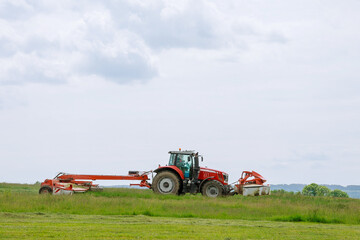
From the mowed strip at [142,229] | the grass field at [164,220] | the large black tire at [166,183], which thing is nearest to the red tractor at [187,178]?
the large black tire at [166,183]

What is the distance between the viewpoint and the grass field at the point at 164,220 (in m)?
12.2

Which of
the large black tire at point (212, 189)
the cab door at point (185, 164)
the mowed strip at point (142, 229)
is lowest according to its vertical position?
the mowed strip at point (142, 229)

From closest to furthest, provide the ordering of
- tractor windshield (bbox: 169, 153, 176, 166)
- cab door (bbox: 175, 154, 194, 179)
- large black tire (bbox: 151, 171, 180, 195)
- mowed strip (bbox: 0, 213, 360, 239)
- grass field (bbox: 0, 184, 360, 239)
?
mowed strip (bbox: 0, 213, 360, 239)
grass field (bbox: 0, 184, 360, 239)
large black tire (bbox: 151, 171, 180, 195)
cab door (bbox: 175, 154, 194, 179)
tractor windshield (bbox: 169, 153, 176, 166)

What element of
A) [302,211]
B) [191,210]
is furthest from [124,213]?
[302,211]

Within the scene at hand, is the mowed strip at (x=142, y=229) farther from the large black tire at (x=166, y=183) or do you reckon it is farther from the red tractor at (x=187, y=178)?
the red tractor at (x=187, y=178)

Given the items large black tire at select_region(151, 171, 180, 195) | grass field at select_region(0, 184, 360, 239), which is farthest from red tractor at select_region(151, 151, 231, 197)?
grass field at select_region(0, 184, 360, 239)

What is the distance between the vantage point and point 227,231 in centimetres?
1320

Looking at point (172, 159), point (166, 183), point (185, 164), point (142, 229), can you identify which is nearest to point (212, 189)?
point (185, 164)

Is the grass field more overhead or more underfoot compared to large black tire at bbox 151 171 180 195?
more underfoot

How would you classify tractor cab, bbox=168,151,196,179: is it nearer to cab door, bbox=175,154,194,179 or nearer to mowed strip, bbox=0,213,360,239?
cab door, bbox=175,154,194,179

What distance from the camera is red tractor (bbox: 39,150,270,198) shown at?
25234 mm

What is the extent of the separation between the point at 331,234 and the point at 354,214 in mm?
5366

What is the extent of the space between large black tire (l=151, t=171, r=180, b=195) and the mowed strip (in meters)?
8.84

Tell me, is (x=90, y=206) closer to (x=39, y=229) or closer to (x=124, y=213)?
(x=124, y=213)
